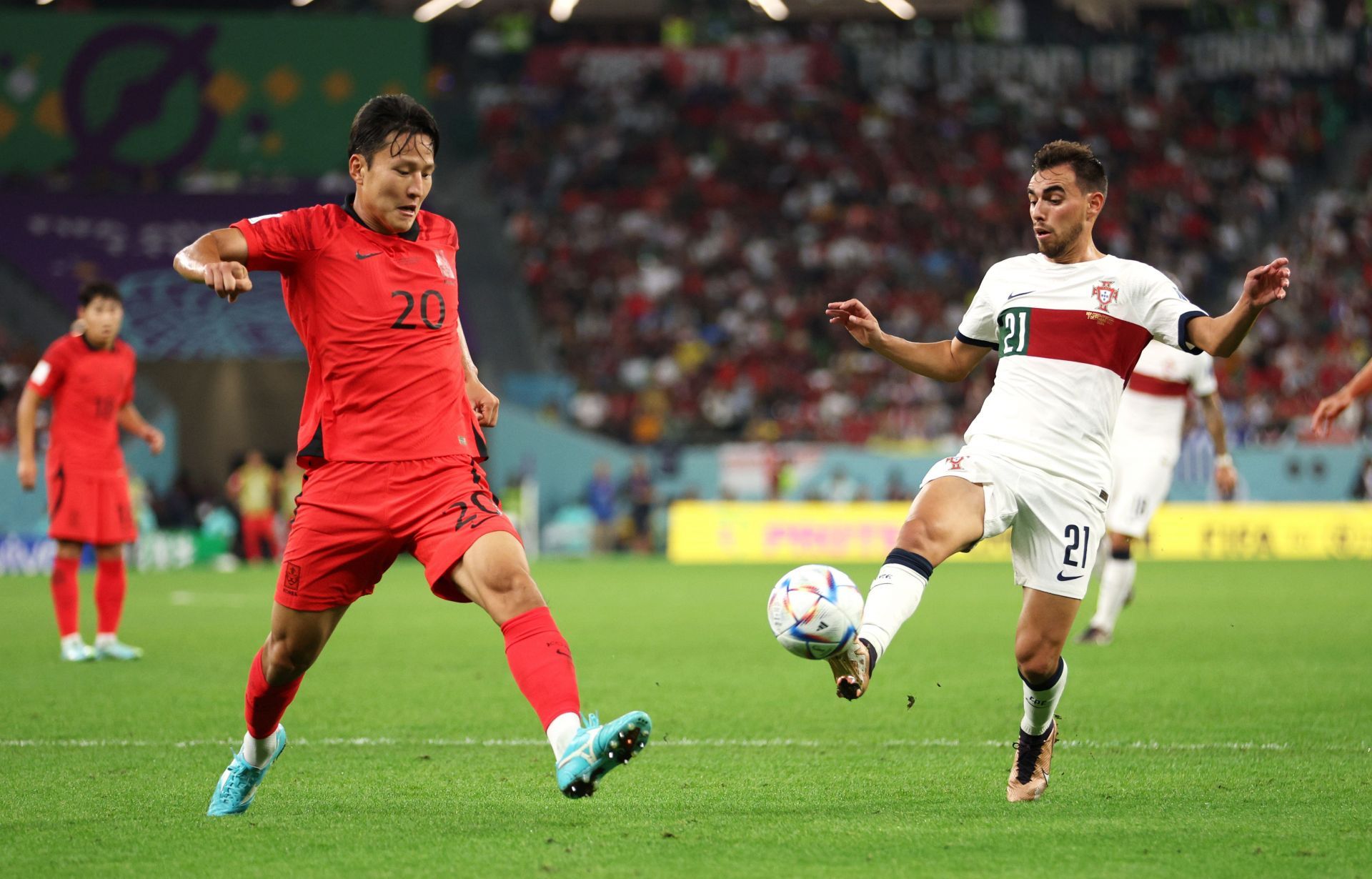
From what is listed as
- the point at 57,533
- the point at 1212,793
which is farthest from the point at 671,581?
the point at 1212,793

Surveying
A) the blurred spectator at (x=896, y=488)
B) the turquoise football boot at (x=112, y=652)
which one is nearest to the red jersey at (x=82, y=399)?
the turquoise football boot at (x=112, y=652)

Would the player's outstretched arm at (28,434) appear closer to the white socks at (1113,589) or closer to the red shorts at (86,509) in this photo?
the red shorts at (86,509)

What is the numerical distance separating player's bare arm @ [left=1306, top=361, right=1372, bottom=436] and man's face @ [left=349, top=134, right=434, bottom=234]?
3715 millimetres

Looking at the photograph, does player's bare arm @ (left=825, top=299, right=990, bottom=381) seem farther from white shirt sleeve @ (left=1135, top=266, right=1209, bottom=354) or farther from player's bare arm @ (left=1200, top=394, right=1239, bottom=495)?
player's bare arm @ (left=1200, top=394, right=1239, bottom=495)

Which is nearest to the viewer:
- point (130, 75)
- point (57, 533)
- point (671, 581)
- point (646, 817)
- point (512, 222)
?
point (646, 817)

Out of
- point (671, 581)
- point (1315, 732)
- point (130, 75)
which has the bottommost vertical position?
point (671, 581)

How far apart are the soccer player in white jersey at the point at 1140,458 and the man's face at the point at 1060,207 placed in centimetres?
586

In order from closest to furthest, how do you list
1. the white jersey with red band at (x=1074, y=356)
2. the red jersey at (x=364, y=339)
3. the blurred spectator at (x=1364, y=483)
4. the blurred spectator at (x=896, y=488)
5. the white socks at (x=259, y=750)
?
1. the red jersey at (x=364, y=339)
2. the white socks at (x=259, y=750)
3. the white jersey with red band at (x=1074, y=356)
4. the blurred spectator at (x=1364, y=483)
5. the blurred spectator at (x=896, y=488)

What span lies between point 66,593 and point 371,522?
23.4ft

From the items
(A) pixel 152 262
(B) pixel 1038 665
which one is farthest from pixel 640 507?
(B) pixel 1038 665

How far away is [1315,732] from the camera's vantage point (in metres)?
7.39

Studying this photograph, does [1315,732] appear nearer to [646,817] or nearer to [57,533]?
[646,817]

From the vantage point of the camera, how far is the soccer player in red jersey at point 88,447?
10.7 meters

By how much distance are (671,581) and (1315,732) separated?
514 inches
